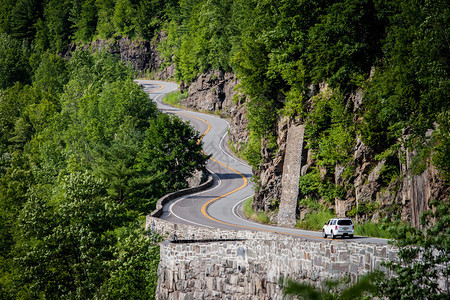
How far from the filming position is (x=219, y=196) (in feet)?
166

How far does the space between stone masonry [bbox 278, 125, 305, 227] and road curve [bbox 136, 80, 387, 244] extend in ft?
5.06

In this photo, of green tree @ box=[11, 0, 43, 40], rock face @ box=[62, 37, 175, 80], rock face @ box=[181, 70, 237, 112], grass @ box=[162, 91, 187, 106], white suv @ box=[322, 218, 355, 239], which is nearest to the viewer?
white suv @ box=[322, 218, 355, 239]

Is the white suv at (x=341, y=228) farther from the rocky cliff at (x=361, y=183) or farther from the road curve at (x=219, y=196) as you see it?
the rocky cliff at (x=361, y=183)

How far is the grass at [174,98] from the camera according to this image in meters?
91.9

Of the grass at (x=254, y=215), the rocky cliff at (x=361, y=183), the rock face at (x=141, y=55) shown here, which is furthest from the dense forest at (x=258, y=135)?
the rock face at (x=141, y=55)

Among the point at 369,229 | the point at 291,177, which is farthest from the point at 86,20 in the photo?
the point at 369,229

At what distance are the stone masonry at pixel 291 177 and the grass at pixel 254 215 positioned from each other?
63.6 inches

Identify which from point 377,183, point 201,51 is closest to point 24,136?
point 201,51

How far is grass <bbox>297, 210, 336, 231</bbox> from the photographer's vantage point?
3312 centimetres

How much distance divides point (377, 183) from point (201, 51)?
55108 mm

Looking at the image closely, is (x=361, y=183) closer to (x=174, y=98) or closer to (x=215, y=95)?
(x=215, y=95)

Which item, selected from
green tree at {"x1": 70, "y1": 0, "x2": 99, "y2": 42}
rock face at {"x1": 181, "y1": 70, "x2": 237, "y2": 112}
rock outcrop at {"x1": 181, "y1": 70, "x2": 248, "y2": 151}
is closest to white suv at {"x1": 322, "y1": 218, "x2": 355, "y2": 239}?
rock outcrop at {"x1": 181, "y1": 70, "x2": 248, "y2": 151}

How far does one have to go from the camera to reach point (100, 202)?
3097 cm

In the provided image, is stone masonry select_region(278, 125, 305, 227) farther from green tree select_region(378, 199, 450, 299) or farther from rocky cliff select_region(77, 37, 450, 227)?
green tree select_region(378, 199, 450, 299)
